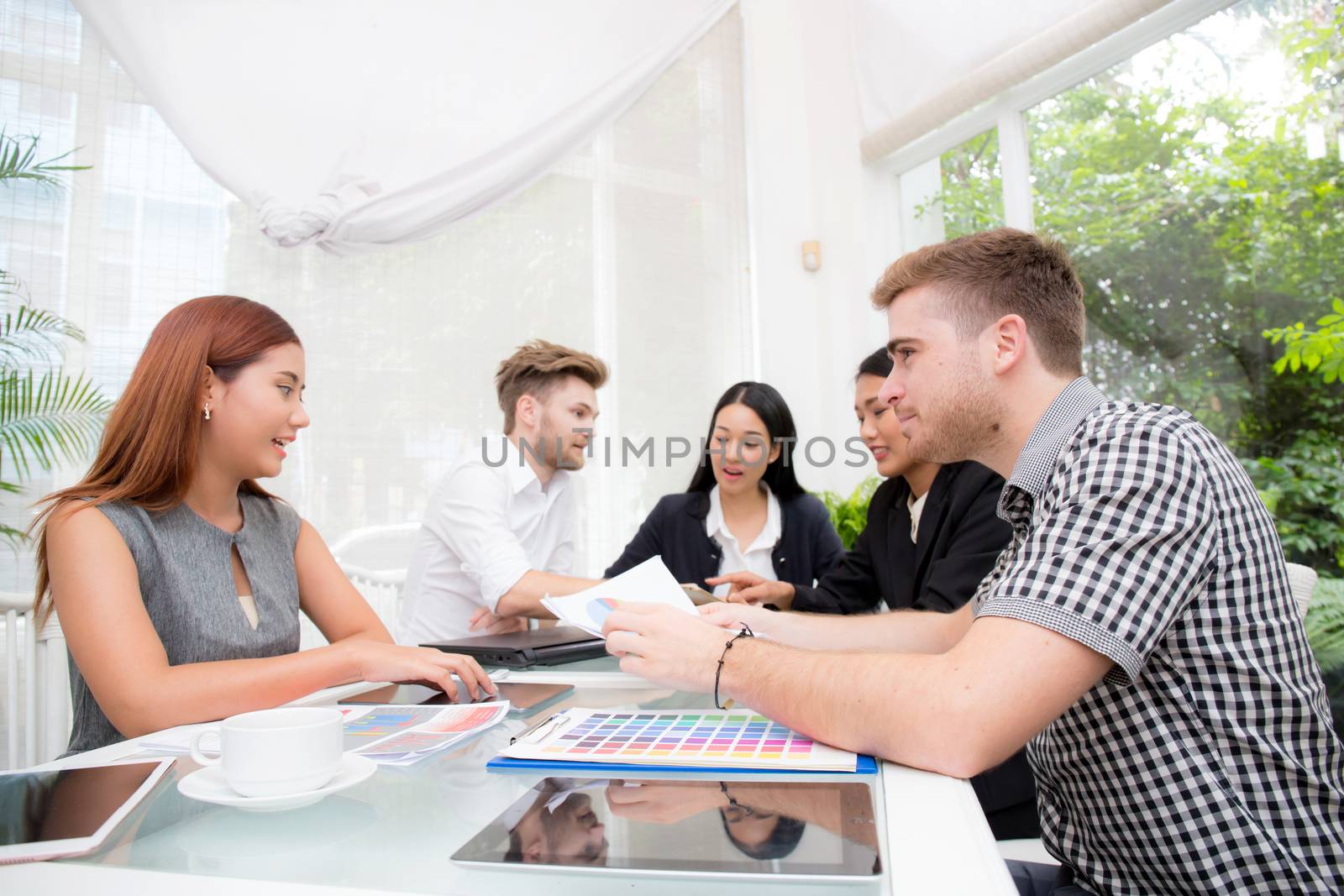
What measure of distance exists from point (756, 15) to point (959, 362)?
3660 mm

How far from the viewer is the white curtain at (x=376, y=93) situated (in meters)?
2.93

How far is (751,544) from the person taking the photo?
2.80 metres

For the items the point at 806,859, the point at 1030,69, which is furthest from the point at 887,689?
the point at 1030,69

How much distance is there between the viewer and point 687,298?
13.1 feet

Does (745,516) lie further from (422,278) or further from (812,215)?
(812,215)

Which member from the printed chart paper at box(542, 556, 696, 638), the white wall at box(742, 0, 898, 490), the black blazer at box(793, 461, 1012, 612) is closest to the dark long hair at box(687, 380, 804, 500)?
the black blazer at box(793, 461, 1012, 612)

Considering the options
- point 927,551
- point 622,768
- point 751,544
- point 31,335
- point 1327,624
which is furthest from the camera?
point 751,544

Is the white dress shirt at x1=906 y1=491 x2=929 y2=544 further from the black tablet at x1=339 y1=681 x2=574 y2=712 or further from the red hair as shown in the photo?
the red hair

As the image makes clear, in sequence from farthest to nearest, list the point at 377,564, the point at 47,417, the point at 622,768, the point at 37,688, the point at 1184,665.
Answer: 1. the point at 377,564
2. the point at 47,417
3. the point at 37,688
4. the point at 1184,665
5. the point at 622,768

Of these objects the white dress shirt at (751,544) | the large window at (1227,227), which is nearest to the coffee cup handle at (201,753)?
the white dress shirt at (751,544)

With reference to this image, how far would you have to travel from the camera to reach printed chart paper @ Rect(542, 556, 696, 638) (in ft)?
3.93

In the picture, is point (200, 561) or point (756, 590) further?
point (756, 590)

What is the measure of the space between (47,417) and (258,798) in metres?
2.49

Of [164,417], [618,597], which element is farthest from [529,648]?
[164,417]
